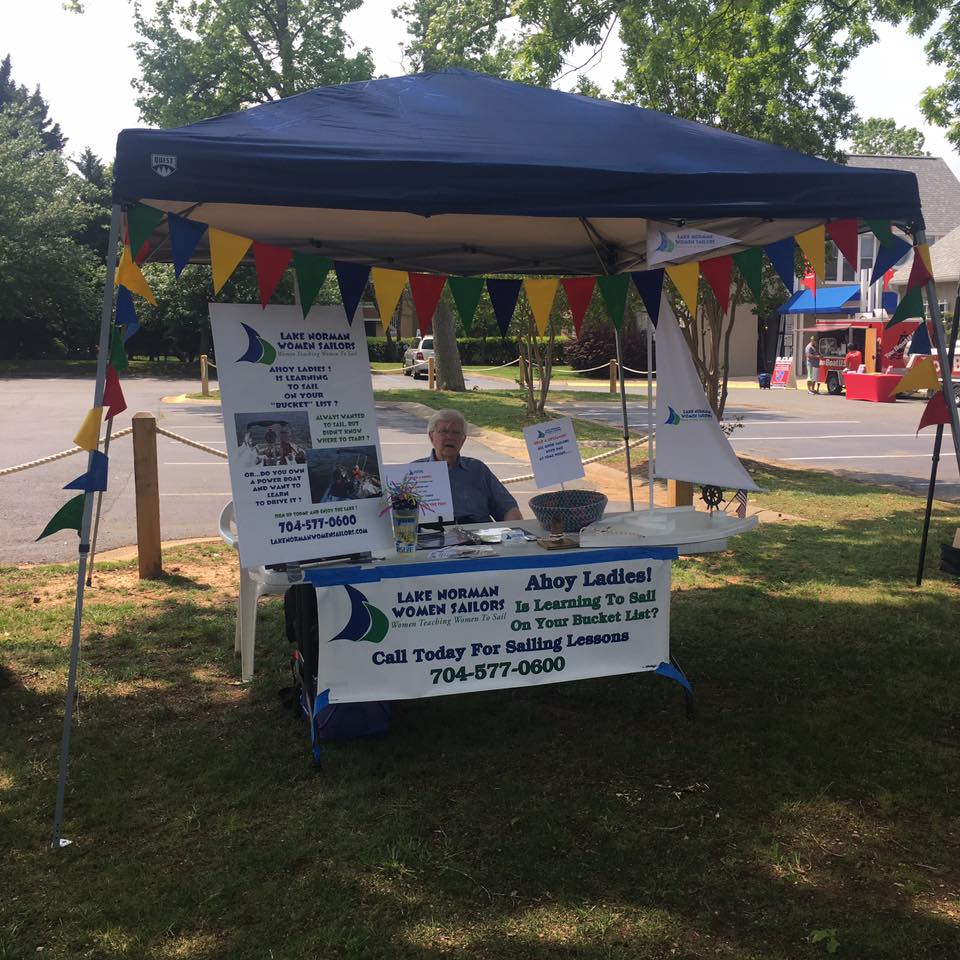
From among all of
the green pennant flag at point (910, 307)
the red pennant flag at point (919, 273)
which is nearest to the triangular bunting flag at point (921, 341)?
the green pennant flag at point (910, 307)

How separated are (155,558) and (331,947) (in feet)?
15.3

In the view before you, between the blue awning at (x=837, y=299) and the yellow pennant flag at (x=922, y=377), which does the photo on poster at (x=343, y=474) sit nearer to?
the yellow pennant flag at (x=922, y=377)

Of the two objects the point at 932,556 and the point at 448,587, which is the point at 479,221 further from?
the point at 932,556

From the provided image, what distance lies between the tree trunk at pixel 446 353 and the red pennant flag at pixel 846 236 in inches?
747

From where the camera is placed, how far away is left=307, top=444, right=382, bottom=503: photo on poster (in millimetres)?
4020

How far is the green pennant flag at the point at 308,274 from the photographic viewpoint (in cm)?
428

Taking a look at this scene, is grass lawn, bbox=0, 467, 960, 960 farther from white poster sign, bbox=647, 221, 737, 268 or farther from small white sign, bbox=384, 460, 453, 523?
white poster sign, bbox=647, 221, 737, 268

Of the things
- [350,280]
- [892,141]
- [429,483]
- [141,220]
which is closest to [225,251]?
[141,220]

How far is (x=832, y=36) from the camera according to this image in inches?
451

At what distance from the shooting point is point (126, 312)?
3.50 metres

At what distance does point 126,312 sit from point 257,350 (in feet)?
2.00

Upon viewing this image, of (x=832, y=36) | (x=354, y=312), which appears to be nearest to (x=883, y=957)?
(x=354, y=312)

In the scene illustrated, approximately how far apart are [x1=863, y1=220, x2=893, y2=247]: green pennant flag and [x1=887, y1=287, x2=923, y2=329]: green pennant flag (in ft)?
0.89

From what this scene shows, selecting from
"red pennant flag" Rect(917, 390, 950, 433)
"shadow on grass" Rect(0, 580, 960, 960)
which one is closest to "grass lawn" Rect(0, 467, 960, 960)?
"shadow on grass" Rect(0, 580, 960, 960)
